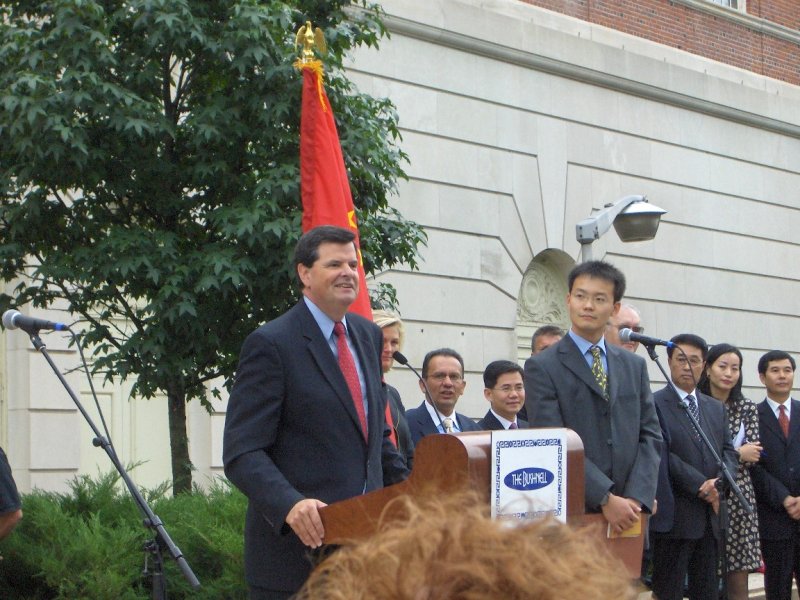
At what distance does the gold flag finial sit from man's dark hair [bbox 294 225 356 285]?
13.0 feet

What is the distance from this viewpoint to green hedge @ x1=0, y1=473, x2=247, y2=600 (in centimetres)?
704

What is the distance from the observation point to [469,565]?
4.07 feet

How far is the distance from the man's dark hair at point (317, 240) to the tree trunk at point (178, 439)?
4475 millimetres

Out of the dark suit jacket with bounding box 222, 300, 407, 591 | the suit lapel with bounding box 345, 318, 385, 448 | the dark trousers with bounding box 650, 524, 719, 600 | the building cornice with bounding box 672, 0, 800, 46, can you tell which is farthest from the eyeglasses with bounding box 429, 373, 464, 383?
the building cornice with bounding box 672, 0, 800, 46

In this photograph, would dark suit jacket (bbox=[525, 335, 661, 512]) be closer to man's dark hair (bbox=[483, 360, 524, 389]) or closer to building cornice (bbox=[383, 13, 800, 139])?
man's dark hair (bbox=[483, 360, 524, 389])

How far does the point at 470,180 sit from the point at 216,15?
23.2 feet

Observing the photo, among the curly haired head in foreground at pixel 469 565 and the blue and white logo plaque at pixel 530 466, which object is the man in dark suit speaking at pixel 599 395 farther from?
the curly haired head in foreground at pixel 469 565

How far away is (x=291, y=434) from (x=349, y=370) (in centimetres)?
32

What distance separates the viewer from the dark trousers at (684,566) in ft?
27.6

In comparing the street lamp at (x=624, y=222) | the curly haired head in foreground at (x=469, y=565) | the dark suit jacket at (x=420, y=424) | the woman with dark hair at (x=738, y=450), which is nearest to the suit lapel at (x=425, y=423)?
the dark suit jacket at (x=420, y=424)

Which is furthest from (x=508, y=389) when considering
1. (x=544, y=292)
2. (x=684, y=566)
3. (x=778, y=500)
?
(x=544, y=292)

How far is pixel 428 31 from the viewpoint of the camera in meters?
15.4

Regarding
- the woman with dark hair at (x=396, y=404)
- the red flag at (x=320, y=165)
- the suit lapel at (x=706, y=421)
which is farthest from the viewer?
the suit lapel at (x=706, y=421)

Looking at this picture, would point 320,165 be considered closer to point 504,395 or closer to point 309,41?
point 309,41
